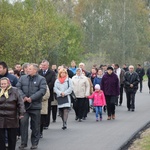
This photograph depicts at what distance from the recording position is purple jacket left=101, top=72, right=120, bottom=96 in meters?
18.5

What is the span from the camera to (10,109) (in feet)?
34.7

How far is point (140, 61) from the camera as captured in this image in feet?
244

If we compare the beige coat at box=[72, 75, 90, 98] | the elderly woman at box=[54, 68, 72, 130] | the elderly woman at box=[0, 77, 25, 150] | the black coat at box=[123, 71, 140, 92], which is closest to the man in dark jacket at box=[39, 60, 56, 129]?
the elderly woman at box=[54, 68, 72, 130]

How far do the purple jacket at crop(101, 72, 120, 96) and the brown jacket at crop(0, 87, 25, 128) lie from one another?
814cm

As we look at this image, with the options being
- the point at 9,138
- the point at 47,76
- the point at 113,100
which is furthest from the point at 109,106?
the point at 9,138

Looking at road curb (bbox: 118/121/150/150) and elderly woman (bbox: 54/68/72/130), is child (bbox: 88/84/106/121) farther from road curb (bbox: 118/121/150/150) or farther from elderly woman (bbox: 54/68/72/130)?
elderly woman (bbox: 54/68/72/130)

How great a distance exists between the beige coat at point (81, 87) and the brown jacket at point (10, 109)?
7472 mm

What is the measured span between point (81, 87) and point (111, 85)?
1075 millimetres

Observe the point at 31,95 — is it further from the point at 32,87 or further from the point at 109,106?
the point at 109,106

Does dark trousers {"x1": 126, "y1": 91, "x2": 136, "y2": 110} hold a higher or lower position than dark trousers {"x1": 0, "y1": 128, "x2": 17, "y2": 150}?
higher

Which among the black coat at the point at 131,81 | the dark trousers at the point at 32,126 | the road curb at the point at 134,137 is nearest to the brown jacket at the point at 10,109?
the dark trousers at the point at 32,126

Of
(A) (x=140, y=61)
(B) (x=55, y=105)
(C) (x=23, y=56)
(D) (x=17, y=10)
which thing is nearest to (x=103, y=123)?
(B) (x=55, y=105)

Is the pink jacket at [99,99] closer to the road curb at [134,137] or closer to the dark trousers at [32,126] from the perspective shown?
the road curb at [134,137]

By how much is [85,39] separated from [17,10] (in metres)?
31.0
